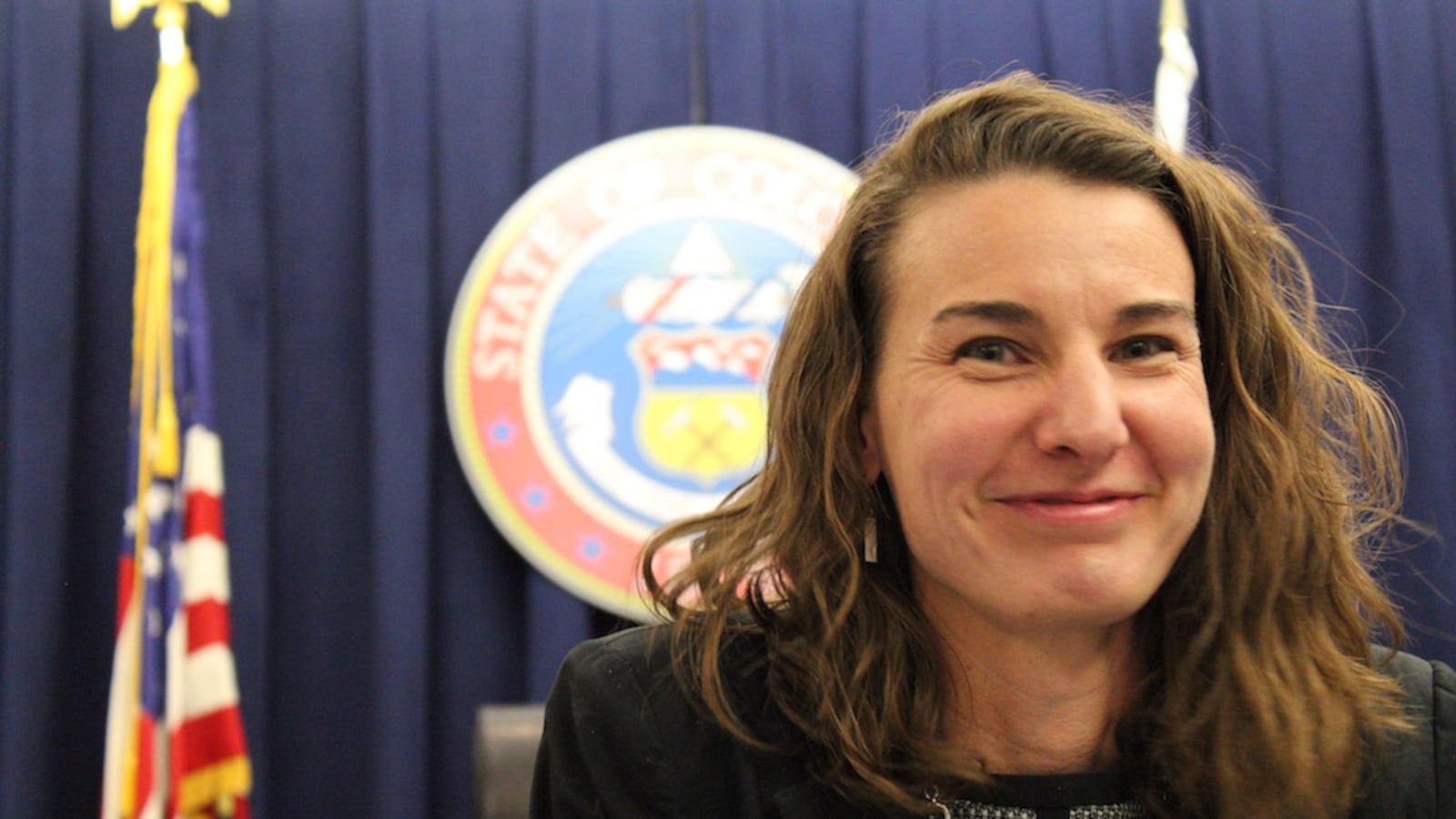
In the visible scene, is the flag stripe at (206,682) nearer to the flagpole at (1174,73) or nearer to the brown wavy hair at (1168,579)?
the brown wavy hair at (1168,579)

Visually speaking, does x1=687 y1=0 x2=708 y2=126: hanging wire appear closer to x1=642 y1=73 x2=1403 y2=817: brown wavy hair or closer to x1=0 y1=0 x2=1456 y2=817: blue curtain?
x1=0 y1=0 x2=1456 y2=817: blue curtain

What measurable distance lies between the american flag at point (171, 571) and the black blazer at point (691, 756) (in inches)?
49.3

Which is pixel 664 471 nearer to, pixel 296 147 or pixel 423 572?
pixel 423 572

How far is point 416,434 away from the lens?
8.70 ft

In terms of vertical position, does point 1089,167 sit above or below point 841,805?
above

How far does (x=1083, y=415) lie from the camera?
107cm

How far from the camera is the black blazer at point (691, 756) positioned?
1.19m

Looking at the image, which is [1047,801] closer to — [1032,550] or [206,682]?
[1032,550]

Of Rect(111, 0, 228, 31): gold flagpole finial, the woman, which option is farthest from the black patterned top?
Answer: Rect(111, 0, 228, 31): gold flagpole finial

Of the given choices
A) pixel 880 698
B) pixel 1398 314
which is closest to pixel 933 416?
pixel 880 698

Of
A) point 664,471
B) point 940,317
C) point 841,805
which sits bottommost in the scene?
point 841,805

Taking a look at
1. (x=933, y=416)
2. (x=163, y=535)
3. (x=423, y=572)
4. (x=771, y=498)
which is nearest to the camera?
(x=933, y=416)

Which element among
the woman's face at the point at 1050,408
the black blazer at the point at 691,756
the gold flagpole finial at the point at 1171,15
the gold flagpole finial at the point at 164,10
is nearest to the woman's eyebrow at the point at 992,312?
the woman's face at the point at 1050,408

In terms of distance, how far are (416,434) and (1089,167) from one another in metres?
1.70
